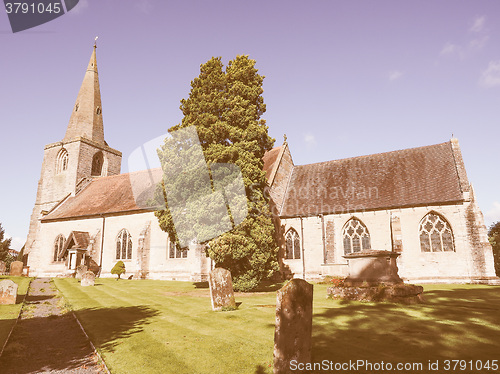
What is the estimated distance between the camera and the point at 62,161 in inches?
1604

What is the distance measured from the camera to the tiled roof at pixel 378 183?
24156 mm

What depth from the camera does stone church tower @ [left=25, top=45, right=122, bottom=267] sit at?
38.8 meters

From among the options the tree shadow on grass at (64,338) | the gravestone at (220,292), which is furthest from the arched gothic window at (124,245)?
the gravestone at (220,292)

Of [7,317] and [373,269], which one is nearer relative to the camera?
[7,317]

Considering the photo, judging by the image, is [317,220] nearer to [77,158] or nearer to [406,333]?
[406,333]

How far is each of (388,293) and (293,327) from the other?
8.32 m

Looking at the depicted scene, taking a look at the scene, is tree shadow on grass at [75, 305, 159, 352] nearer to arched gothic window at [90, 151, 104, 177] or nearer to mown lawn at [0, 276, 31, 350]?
mown lawn at [0, 276, 31, 350]

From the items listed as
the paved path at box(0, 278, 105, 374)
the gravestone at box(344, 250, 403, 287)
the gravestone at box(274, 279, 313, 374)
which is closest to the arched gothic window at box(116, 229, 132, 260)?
the paved path at box(0, 278, 105, 374)

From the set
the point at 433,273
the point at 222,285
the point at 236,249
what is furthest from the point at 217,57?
the point at 433,273

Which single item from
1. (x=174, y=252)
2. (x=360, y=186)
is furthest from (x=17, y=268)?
(x=360, y=186)

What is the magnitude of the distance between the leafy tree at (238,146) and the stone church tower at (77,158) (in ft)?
81.9

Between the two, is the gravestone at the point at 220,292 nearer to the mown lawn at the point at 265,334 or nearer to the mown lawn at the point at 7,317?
the mown lawn at the point at 265,334

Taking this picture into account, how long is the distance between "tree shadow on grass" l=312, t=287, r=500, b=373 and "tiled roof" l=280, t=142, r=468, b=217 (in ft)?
43.5

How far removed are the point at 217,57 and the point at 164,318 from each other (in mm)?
16188
